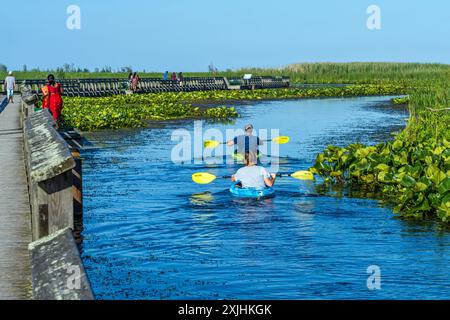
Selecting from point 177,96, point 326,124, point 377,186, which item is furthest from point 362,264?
point 177,96

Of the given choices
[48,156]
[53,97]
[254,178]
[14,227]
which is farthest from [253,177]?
[48,156]

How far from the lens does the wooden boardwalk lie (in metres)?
7.77

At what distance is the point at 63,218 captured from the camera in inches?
300

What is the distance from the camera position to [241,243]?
549 inches

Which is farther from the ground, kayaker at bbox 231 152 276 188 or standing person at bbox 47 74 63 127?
standing person at bbox 47 74 63 127

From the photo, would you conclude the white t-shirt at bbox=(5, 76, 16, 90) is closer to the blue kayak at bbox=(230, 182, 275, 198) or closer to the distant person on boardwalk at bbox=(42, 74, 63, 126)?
the distant person on boardwalk at bbox=(42, 74, 63, 126)

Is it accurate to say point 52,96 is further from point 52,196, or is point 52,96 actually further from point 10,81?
point 52,196

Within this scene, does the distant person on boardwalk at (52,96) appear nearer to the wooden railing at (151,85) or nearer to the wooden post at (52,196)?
the wooden post at (52,196)

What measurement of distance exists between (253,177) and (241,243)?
4.35 m

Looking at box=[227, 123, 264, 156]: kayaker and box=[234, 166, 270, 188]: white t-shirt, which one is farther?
box=[227, 123, 264, 156]: kayaker

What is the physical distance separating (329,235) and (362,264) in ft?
7.13

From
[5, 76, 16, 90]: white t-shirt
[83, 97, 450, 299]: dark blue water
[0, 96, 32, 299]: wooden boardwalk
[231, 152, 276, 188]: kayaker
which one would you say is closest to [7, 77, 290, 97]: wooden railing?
[5, 76, 16, 90]: white t-shirt

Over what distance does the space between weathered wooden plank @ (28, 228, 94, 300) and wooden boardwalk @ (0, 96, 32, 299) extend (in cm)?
63

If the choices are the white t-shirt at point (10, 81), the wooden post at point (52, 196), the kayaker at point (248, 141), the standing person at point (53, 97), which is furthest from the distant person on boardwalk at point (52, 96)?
the wooden post at point (52, 196)
